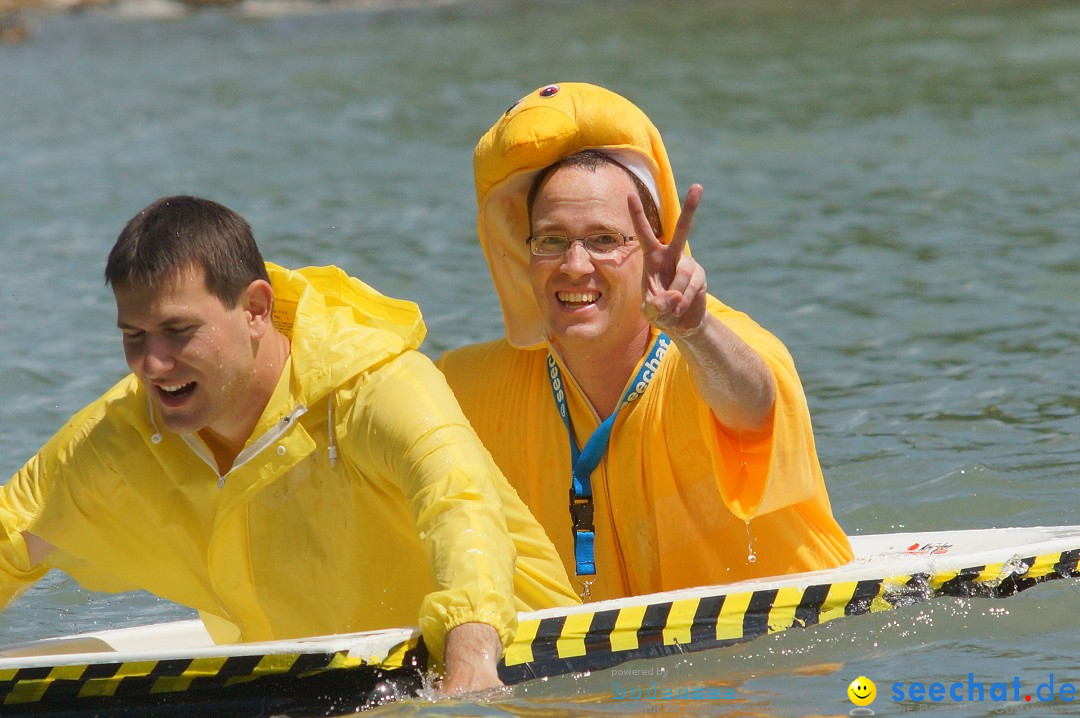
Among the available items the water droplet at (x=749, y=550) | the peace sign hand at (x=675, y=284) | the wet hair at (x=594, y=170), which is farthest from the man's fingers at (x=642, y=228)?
the water droplet at (x=749, y=550)

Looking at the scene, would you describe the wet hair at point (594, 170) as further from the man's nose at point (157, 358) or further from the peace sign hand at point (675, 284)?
the man's nose at point (157, 358)

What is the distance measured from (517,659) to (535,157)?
54.9 inches

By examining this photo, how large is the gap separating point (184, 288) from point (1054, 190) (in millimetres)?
9213

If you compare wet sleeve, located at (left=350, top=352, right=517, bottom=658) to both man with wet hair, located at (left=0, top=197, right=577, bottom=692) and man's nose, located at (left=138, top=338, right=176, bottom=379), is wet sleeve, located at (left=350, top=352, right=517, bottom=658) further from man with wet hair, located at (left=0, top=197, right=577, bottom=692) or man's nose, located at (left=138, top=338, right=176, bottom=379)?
man's nose, located at (left=138, top=338, right=176, bottom=379)

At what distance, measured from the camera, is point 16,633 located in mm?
5234

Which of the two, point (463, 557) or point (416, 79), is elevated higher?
point (463, 557)

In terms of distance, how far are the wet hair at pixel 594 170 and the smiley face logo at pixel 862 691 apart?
1279 mm

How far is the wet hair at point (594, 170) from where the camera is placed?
4.17 meters

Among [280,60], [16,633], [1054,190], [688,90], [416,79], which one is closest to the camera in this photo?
[16,633]

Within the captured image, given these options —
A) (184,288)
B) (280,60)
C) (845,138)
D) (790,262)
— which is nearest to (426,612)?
(184,288)

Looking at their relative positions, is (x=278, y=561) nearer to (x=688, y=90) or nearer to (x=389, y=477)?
(x=389, y=477)

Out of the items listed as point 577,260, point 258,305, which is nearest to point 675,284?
point 577,260

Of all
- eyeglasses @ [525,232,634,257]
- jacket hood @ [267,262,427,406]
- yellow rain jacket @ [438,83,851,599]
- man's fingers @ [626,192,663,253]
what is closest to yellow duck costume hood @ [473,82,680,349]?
yellow rain jacket @ [438,83,851,599]

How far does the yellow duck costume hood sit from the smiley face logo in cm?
129
